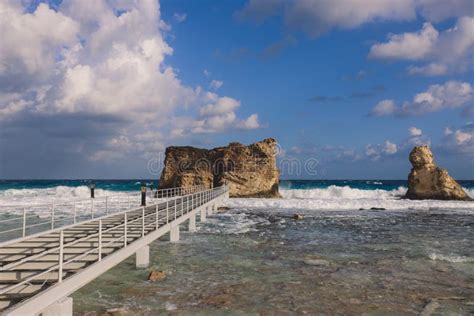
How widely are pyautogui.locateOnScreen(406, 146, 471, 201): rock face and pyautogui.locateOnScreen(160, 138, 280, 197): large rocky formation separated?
68.5ft

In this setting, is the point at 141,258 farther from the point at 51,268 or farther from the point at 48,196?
the point at 48,196

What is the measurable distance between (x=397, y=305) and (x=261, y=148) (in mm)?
50292

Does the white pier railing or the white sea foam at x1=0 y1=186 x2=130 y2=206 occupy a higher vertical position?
the white pier railing

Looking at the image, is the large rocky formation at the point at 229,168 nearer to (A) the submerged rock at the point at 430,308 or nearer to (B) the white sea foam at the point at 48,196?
(B) the white sea foam at the point at 48,196

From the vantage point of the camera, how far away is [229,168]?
193ft

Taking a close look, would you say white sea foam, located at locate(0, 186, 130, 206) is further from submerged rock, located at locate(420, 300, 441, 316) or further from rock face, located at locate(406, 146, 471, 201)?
rock face, located at locate(406, 146, 471, 201)

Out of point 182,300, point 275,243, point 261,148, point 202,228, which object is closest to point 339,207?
point 261,148

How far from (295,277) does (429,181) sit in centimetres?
4980

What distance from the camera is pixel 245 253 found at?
54.4 ft

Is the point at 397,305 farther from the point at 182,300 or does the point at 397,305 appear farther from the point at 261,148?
the point at 261,148

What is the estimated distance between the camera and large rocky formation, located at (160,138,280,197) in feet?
188

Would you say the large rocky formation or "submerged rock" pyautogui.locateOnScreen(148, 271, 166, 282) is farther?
the large rocky formation

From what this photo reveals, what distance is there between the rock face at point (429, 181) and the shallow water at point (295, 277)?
36286mm

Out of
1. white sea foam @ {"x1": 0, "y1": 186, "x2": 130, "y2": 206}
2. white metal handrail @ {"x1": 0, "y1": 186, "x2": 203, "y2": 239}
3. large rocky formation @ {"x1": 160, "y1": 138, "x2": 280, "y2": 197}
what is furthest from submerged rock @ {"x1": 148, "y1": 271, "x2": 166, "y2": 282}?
large rocky formation @ {"x1": 160, "y1": 138, "x2": 280, "y2": 197}
